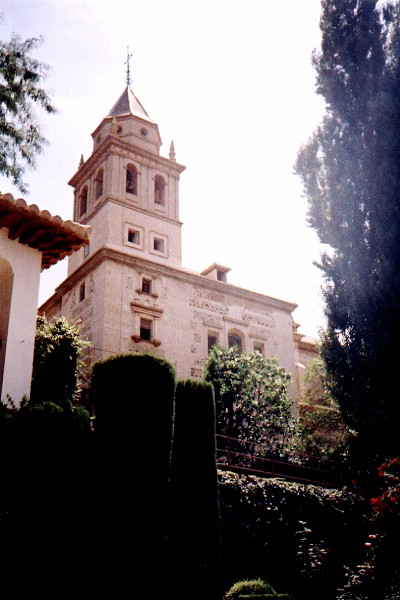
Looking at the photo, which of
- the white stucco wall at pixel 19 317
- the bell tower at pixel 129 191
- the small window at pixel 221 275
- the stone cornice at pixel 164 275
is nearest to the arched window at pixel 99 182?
the bell tower at pixel 129 191

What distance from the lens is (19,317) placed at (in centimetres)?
847

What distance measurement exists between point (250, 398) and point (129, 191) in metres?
11.5

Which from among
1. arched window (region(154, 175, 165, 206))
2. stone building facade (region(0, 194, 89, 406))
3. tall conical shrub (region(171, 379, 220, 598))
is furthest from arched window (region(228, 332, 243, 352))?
stone building facade (region(0, 194, 89, 406))

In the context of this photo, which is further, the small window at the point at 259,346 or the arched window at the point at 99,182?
the arched window at the point at 99,182

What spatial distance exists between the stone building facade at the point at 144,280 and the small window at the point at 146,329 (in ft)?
0.05

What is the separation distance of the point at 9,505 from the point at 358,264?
23.1 ft

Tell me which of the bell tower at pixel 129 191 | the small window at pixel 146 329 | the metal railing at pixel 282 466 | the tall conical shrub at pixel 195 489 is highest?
the bell tower at pixel 129 191

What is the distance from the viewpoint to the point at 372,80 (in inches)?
455

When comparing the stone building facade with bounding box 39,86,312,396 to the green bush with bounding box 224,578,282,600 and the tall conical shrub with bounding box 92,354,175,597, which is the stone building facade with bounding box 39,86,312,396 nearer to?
the green bush with bounding box 224,578,282,600

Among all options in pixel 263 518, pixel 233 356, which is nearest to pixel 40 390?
pixel 263 518

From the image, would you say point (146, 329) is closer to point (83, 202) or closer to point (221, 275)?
point (221, 275)

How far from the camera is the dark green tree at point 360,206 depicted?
10008 mm

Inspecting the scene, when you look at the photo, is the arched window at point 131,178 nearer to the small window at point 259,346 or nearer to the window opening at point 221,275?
the window opening at point 221,275

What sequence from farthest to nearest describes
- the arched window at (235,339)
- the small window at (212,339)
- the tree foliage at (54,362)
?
the arched window at (235,339) < the small window at (212,339) < the tree foliage at (54,362)
